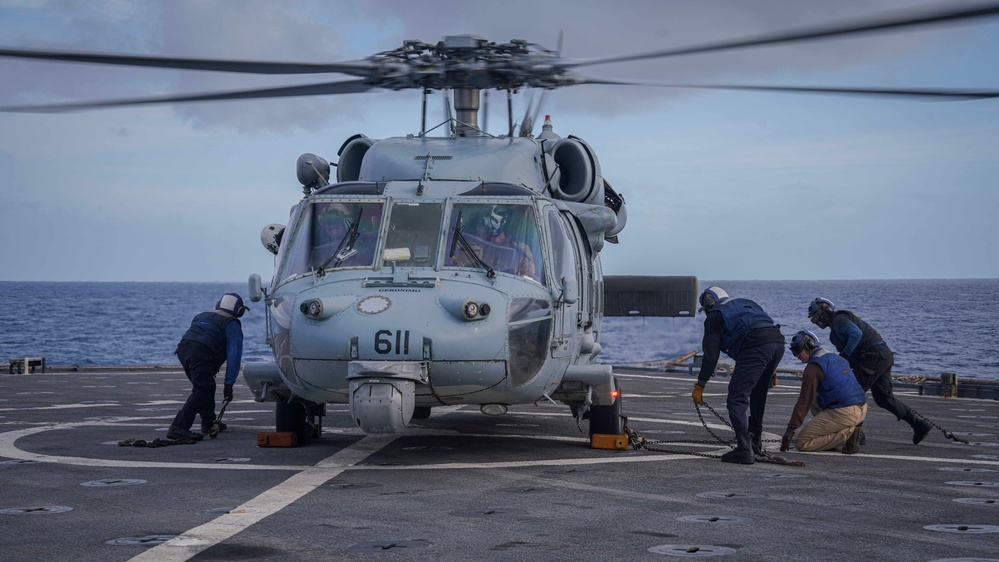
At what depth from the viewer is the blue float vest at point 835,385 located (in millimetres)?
12422

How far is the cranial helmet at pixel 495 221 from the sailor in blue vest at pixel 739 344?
2.45 m

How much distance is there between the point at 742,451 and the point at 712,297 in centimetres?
178

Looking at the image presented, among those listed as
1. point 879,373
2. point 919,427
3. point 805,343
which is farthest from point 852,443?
point 879,373

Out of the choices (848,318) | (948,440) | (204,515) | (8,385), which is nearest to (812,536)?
(204,515)

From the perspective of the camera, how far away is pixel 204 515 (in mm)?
7891

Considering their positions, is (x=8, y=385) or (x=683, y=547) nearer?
(x=683, y=547)

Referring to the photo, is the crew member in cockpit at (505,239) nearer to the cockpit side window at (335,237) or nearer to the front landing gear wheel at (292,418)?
the cockpit side window at (335,237)

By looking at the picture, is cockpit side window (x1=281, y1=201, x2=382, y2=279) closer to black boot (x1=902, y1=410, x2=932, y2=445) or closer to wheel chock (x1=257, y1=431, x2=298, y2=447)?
wheel chock (x1=257, y1=431, x2=298, y2=447)

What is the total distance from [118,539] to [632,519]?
3455 mm

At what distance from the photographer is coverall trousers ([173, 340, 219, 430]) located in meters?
13.1

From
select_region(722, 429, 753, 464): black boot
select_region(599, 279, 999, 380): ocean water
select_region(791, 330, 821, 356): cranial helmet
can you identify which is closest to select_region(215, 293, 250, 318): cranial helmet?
select_region(722, 429, 753, 464): black boot

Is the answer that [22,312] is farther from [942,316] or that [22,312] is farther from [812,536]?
[812,536]

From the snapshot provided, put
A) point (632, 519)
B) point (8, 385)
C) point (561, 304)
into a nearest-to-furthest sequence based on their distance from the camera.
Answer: point (632, 519) < point (561, 304) < point (8, 385)

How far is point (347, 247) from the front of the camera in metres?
10.8
